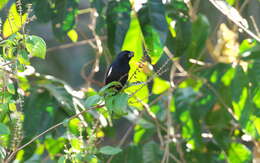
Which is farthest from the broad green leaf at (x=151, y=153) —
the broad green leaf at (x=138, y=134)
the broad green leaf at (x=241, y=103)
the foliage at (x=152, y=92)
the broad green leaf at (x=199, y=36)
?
the broad green leaf at (x=199, y=36)

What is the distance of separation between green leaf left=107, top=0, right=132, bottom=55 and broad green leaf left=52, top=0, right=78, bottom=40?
323mm

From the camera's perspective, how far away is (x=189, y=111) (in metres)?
3.65

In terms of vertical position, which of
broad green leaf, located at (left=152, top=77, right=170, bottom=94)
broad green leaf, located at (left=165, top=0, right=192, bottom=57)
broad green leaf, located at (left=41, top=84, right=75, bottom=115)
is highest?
broad green leaf, located at (left=165, top=0, right=192, bottom=57)

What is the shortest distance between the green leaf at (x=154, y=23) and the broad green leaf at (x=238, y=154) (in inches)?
57.6

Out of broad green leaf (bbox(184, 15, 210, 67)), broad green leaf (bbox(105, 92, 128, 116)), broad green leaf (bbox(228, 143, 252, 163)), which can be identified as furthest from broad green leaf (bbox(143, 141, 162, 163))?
broad green leaf (bbox(105, 92, 128, 116))

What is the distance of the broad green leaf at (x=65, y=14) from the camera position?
301 centimetres

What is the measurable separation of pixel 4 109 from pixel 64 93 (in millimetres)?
1404

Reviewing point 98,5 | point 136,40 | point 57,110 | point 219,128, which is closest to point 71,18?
point 98,5

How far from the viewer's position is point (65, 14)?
9.83 ft

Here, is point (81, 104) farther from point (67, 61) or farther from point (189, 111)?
point (67, 61)

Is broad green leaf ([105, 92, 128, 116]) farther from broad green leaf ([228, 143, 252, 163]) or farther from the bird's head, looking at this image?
broad green leaf ([228, 143, 252, 163])

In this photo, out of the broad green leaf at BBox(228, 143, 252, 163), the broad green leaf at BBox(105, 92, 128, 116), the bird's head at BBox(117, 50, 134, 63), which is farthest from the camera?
the broad green leaf at BBox(228, 143, 252, 163)

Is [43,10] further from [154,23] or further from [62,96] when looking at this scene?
[154,23]

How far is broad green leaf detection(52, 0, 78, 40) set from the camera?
3.01 metres
